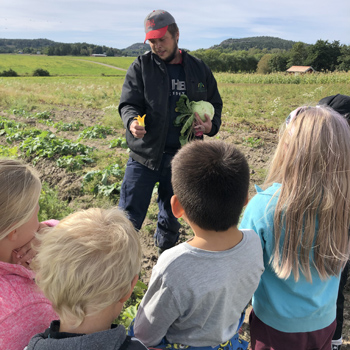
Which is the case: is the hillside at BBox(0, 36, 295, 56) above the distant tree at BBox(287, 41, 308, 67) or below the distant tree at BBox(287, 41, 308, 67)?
above

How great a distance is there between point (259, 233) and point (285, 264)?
208 millimetres

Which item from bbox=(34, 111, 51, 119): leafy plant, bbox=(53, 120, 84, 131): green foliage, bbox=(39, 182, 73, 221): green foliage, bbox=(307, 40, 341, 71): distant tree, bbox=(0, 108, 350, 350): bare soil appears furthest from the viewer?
bbox=(307, 40, 341, 71): distant tree

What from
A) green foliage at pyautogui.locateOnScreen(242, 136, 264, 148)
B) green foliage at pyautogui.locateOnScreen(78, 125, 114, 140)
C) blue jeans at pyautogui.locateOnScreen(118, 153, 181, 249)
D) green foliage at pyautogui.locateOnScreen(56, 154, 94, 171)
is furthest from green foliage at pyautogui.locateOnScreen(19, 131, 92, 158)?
blue jeans at pyautogui.locateOnScreen(118, 153, 181, 249)

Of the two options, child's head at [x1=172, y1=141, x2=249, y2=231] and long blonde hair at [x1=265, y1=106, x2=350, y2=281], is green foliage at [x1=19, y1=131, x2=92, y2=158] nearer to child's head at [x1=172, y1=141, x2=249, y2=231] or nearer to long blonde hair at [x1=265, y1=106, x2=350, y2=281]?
child's head at [x1=172, y1=141, x2=249, y2=231]

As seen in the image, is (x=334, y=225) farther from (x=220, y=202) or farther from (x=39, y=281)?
(x=39, y=281)

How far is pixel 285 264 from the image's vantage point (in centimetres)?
160

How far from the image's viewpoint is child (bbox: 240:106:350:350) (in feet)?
5.07

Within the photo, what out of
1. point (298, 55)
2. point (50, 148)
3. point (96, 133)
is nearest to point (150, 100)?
point (50, 148)

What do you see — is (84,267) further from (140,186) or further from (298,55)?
(298,55)

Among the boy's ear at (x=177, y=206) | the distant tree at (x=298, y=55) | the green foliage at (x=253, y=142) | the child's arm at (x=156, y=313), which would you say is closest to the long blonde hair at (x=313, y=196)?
the boy's ear at (x=177, y=206)

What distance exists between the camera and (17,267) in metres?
1.39

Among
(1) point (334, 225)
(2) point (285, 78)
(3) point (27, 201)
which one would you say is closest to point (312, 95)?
(2) point (285, 78)

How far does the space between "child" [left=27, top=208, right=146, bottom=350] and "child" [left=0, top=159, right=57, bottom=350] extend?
0.19m

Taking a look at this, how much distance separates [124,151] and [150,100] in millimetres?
4493
